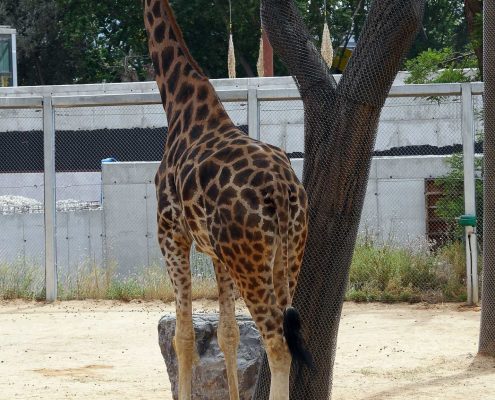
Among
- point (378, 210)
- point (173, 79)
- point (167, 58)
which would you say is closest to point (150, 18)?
point (167, 58)

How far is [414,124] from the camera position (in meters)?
18.8

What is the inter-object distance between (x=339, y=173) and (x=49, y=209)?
8231 millimetres

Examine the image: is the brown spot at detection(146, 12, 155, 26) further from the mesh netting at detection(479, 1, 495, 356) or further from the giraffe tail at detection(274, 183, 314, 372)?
the mesh netting at detection(479, 1, 495, 356)

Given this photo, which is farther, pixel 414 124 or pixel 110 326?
pixel 414 124

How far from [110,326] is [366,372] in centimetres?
396

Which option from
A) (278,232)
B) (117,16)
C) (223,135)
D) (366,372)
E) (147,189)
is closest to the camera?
(278,232)

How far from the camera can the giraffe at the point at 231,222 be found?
18.3ft

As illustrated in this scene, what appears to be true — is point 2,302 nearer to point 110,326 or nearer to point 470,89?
point 110,326

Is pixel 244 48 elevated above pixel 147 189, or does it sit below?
above

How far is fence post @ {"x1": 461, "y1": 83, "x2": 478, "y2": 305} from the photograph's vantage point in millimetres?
13141

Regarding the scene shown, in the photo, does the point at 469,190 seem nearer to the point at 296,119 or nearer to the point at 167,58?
the point at 296,119

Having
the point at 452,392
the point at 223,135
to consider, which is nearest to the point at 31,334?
the point at 452,392

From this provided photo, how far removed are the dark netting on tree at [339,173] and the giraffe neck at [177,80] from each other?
78cm

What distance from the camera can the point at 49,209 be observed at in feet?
46.9
